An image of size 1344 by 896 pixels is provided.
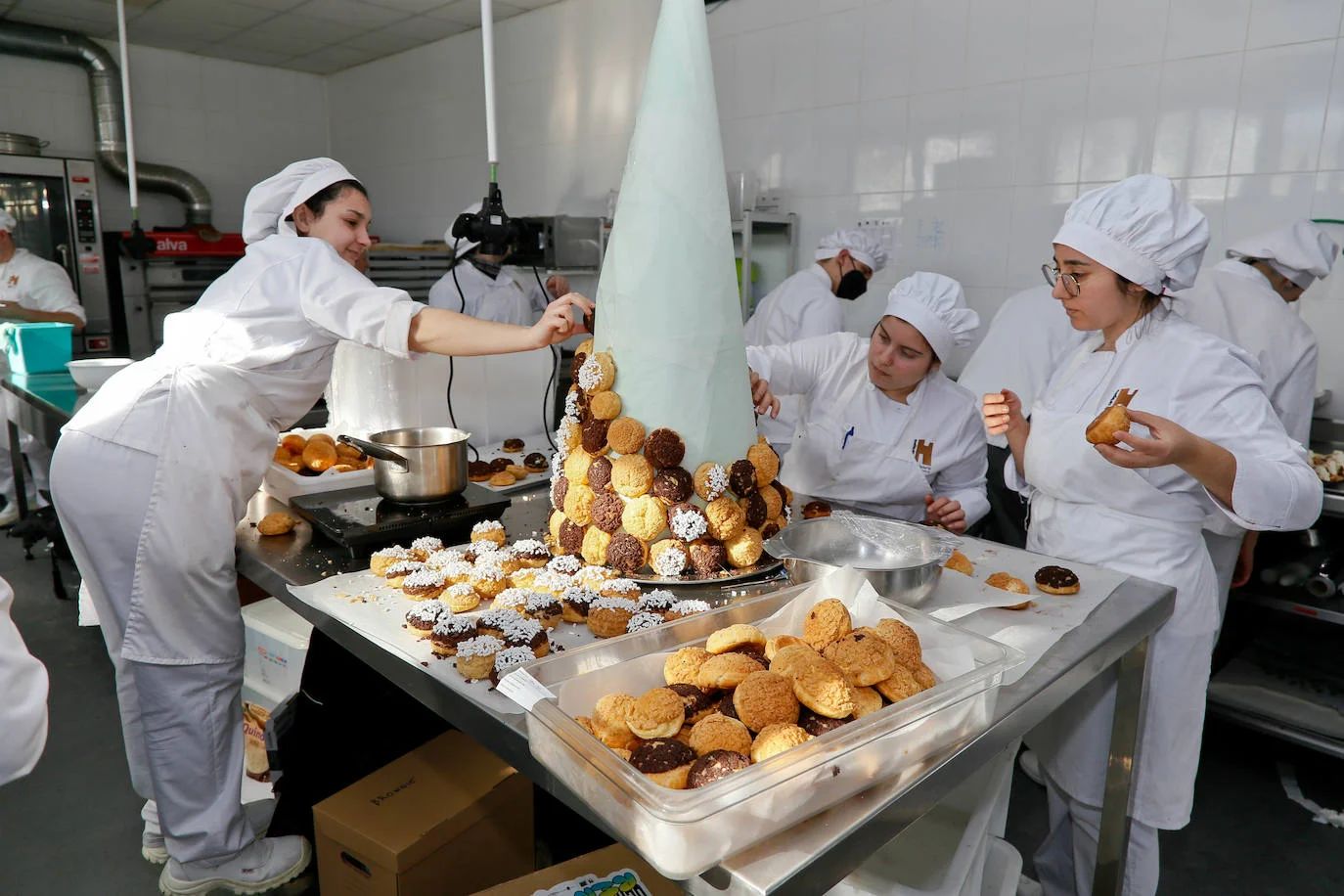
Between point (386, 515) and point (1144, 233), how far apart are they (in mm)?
1671

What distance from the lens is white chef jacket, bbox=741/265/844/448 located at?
146 inches

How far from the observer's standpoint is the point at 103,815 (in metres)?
2.38

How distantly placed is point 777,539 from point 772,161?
345 centimetres

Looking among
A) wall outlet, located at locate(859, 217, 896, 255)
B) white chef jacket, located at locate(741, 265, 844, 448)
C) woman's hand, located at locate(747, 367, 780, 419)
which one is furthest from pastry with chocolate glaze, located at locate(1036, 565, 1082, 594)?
wall outlet, located at locate(859, 217, 896, 255)

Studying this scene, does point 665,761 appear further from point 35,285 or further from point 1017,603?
point 35,285

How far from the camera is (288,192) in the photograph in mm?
2055

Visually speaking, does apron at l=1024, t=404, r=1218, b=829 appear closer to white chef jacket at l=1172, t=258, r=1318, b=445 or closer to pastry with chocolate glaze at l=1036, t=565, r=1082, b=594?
pastry with chocolate glaze at l=1036, t=565, r=1082, b=594

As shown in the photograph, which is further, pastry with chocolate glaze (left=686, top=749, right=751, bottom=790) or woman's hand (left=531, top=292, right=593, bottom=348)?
woman's hand (left=531, top=292, right=593, bottom=348)

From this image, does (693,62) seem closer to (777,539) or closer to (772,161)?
(777,539)

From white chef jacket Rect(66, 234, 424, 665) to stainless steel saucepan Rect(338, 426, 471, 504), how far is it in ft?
0.69

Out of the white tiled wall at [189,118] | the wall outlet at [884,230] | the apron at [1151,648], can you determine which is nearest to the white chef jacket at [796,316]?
the wall outlet at [884,230]

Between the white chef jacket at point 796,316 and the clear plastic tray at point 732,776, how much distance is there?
2531mm

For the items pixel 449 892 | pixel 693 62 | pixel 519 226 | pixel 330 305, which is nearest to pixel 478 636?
pixel 449 892

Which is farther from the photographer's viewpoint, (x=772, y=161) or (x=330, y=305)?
(x=772, y=161)
